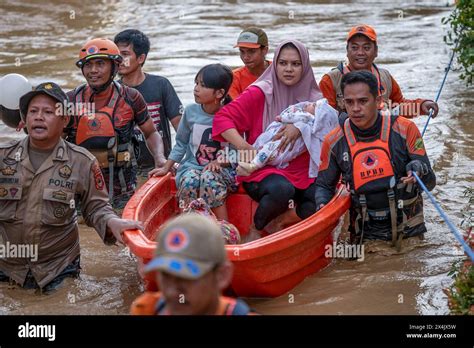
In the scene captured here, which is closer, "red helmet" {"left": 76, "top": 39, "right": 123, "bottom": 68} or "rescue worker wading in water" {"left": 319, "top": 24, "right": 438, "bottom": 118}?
"red helmet" {"left": 76, "top": 39, "right": 123, "bottom": 68}

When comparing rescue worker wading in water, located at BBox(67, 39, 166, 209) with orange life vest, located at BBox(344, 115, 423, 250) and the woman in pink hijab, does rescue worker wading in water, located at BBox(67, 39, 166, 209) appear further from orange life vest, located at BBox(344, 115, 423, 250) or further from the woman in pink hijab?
orange life vest, located at BBox(344, 115, 423, 250)

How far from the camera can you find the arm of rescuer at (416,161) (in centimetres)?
668

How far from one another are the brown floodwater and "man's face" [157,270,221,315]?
2854 mm

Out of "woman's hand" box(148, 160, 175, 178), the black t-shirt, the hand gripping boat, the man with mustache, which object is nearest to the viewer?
the hand gripping boat

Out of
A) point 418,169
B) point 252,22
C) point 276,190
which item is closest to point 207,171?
point 276,190

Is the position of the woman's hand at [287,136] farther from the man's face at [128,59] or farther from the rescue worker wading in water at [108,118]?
the man's face at [128,59]

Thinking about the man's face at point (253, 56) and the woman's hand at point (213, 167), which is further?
the man's face at point (253, 56)

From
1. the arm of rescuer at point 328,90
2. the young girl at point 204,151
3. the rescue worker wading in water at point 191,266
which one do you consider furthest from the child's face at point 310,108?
the rescue worker wading in water at point 191,266

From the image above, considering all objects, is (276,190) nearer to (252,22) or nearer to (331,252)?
(331,252)

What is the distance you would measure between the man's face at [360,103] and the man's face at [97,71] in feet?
7.03

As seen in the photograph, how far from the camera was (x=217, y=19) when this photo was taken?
21109 mm

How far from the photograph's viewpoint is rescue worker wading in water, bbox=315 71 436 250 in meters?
6.79

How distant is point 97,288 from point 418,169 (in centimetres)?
250

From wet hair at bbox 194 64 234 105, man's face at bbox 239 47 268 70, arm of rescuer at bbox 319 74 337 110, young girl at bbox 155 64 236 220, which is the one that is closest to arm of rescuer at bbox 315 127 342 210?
young girl at bbox 155 64 236 220
